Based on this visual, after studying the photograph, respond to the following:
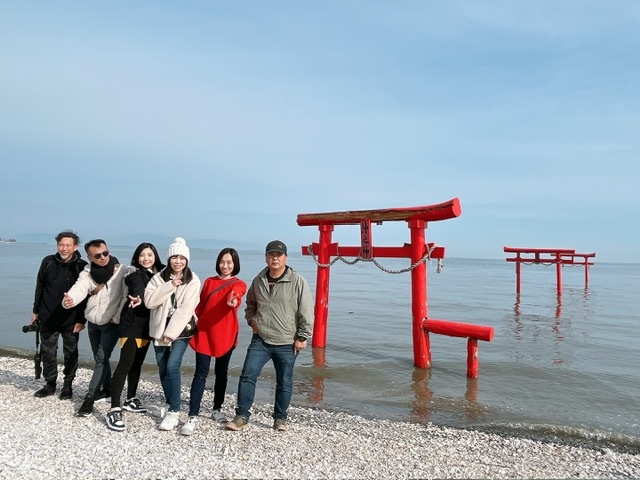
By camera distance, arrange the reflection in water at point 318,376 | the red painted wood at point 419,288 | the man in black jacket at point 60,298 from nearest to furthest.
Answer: the man in black jacket at point 60,298
the reflection in water at point 318,376
the red painted wood at point 419,288

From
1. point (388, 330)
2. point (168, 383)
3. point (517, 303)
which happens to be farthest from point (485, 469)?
point (517, 303)

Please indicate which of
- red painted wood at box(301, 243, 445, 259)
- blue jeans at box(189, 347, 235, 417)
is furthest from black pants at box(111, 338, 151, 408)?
red painted wood at box(301, 243, 445, 259)

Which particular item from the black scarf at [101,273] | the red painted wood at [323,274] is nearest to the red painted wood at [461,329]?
the red painted wood at [323,274]

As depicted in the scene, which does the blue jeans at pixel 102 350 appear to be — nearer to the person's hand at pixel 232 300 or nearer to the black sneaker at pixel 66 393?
the black sneaker at pixel 66 393

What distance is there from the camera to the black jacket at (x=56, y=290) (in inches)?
224

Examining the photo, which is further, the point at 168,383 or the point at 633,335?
the point at 633,335

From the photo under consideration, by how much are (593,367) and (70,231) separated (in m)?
9.76

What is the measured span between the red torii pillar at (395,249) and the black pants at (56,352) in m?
4.64

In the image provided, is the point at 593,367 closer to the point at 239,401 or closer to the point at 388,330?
the point at 388,330

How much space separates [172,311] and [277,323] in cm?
A: 107

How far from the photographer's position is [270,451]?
4516mm

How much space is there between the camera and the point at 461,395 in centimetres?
745

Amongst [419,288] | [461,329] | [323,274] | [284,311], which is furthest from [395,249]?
[284,311]

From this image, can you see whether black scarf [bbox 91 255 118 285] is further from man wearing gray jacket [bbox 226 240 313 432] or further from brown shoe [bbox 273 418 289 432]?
brown shoe [bbox 273 418 289 432]
